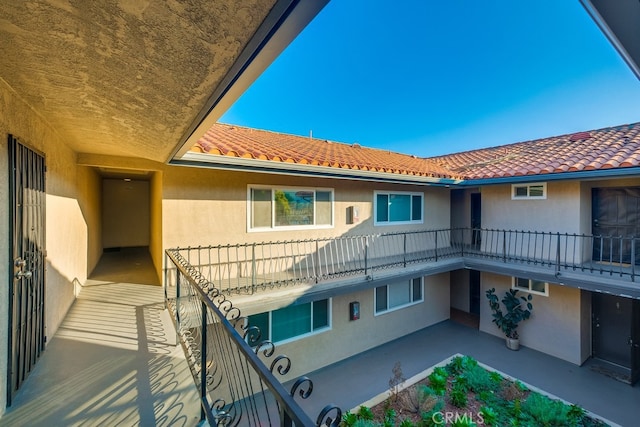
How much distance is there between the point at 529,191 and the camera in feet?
28.4

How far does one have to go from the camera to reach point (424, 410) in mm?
5555

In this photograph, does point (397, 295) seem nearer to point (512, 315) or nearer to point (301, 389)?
point (512, 315)

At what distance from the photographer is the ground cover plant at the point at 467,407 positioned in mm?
5301

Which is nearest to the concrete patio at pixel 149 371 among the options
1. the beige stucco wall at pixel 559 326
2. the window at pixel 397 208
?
the beige stucco wall at pixel 559 326

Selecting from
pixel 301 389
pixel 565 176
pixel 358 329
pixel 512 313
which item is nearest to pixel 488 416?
pixel 358 329

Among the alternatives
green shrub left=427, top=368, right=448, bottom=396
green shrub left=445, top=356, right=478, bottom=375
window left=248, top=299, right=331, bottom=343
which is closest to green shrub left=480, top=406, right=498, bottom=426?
green shrub left=427, top=368, right=448, bottom=396

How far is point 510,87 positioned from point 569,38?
5056 millimetres

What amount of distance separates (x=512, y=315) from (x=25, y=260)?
36.6 feet

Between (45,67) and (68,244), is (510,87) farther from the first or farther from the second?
(68,244)

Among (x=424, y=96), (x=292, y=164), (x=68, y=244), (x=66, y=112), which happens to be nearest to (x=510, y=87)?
(x=424, y=96)

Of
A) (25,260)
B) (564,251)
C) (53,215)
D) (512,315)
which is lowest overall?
(512,315)

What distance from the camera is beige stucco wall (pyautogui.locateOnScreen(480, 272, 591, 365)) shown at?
305 inches

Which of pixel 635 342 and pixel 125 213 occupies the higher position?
pixel 125 213

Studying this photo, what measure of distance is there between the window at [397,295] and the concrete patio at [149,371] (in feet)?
3.77
